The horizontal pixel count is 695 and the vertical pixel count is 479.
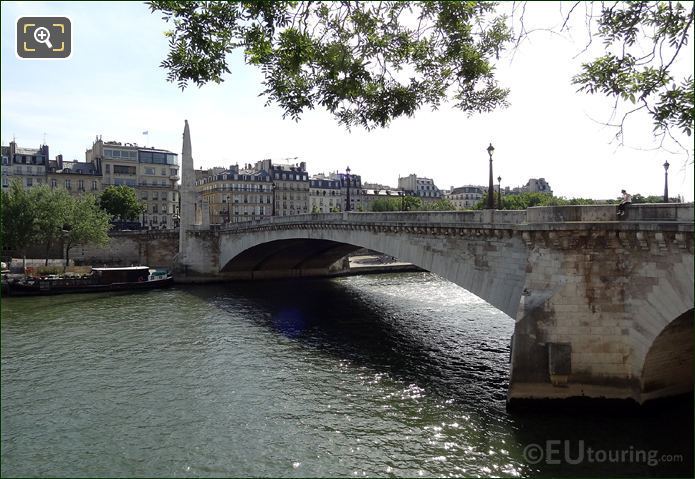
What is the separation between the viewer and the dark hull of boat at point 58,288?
38.6 metres

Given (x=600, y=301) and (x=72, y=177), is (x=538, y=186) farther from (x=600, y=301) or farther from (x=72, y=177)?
(x=600, y=301)

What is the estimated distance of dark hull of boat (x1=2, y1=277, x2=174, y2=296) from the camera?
38.6 metres

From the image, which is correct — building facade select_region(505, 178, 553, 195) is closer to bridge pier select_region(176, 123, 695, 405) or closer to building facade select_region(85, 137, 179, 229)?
building facade select_region(85, 137, 179, 229)

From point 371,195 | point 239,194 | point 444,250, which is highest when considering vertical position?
point 371,195

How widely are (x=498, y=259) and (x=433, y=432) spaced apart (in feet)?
27.0

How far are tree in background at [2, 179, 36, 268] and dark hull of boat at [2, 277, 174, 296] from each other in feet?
19.5

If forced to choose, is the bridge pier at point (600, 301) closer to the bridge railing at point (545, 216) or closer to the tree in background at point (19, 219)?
the bridge railing at point (545, 216)

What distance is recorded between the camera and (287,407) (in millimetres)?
16594

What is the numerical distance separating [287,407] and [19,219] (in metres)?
37.0

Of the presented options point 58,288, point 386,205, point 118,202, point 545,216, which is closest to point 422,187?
point 386,205

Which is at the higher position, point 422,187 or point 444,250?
point 422,187

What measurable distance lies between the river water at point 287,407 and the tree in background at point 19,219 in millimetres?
15147

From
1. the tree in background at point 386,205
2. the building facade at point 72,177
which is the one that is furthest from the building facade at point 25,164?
the tree in background at point 386,205

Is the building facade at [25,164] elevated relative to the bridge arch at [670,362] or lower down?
elevated
